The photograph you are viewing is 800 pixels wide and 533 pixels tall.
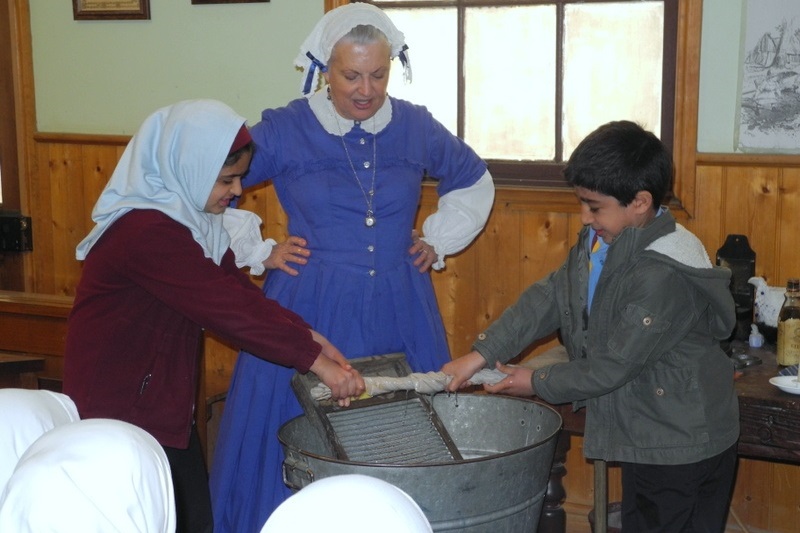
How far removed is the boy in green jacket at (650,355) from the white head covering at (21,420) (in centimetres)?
124

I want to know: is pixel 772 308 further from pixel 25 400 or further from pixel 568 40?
pixel 25 400

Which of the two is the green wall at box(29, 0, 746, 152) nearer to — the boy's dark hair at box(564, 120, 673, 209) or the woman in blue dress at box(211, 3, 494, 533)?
the woman in blue dress at box(211, 3, 494, 533)

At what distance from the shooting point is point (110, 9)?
4.21 metres

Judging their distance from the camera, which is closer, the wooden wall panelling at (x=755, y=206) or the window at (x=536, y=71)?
the wooden wall panelling at (x=755, y=206)

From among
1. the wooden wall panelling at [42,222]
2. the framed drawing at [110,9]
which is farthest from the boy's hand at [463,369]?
the wooden wall panelling at [42,222]

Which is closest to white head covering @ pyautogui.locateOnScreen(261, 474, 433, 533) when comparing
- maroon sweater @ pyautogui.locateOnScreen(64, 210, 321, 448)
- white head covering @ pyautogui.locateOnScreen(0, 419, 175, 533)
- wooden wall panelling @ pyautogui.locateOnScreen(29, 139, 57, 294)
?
white head covering @ pyautogui.locateOnScreen(0, 419, 175, 533)

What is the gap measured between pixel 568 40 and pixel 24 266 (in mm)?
2441

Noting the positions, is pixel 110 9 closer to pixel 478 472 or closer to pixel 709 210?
pixel 709 210

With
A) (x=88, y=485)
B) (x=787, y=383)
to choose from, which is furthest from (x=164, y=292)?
(x=787, y=383)

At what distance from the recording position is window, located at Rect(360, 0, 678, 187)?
11.5ft

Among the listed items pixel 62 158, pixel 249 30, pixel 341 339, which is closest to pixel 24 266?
pixel 62 158

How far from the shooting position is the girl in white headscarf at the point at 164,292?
2334 millimetres

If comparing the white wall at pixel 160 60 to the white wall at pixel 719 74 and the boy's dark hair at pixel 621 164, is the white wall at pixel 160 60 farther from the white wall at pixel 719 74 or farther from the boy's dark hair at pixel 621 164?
the boy's dark hair at pixel 621 164

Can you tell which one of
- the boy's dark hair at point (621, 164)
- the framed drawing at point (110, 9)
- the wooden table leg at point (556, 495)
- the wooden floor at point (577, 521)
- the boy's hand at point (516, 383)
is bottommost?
the wooden floor at point (577, 521)
